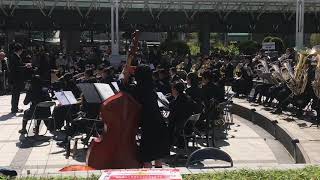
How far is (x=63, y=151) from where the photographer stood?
10.5 m

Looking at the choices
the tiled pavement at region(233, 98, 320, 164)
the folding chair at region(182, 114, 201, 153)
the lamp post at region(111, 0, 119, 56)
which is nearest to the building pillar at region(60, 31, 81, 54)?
the lamp post at region(111, 0, 119, 56)

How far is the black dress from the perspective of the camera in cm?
641

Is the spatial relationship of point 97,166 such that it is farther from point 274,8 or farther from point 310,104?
point 274,8

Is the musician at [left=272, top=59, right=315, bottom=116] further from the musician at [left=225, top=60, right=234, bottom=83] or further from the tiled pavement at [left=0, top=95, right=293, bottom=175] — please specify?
the musician at [left=225, top=60, right=234, bottom=83]

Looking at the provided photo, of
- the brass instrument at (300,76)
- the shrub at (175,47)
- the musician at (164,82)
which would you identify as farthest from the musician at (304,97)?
the shrub at (175,47)

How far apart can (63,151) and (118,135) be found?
4.33 metres

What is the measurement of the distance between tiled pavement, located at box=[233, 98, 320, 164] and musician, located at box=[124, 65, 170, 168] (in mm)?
2816

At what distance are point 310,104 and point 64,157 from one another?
20.5ft

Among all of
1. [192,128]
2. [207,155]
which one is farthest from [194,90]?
[207,155]

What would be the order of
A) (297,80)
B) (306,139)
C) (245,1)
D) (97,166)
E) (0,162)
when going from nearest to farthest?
(97,166), (0,162), (306,139), (297,80), (245,1)

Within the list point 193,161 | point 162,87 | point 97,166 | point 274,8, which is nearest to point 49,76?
point 162,87

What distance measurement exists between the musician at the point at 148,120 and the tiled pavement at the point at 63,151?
Answer: 1726 millimetres

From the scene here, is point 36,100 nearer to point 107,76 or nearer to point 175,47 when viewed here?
point 107,76

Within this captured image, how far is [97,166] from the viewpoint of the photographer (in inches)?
255
